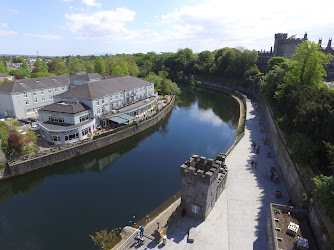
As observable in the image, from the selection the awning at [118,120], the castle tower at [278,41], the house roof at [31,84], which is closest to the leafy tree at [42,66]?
the house roof at [31,84]

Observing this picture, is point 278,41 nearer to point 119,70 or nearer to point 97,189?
point 119,70

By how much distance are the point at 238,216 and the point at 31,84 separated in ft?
176

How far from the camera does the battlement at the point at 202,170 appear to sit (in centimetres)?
1791

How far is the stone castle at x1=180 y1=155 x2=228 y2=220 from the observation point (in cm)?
1817

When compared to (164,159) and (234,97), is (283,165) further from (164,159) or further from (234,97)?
(234,97)

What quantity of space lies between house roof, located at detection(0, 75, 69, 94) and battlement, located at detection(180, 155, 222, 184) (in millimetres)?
45014

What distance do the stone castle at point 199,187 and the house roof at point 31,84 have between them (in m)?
45.4

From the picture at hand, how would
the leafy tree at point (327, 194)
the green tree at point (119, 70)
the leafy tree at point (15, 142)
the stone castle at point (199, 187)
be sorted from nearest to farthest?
the leafy tree at point (327, 194)
the stone castle at point (199, 187)
the leafy tree at point (15, 142)
the green tree at point (119, 70)

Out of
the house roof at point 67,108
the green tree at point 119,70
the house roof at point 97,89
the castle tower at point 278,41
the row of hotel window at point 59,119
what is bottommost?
the row of hotel window at point 59,119

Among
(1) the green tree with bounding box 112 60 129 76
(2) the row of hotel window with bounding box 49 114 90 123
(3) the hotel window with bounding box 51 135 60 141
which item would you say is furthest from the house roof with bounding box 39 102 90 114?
(1) the green tree with bounding box 112 60 129 76

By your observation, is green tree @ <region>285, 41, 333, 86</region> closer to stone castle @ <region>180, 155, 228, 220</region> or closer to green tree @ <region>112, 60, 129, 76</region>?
stone castle @ <region>180, 155, 228, 220</region>

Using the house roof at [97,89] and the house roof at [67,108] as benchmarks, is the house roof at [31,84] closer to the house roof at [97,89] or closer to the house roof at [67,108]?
the house roof at [97,89]

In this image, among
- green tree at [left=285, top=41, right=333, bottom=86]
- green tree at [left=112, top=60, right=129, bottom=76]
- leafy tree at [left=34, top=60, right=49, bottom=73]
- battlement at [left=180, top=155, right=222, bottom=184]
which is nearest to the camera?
battlement at [left=180, top=155, right=222, bottom=184]

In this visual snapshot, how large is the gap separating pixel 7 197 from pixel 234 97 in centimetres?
7158
